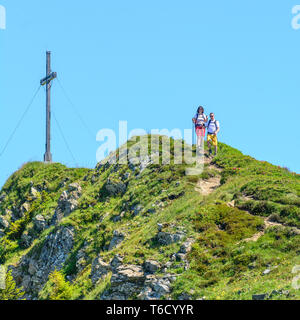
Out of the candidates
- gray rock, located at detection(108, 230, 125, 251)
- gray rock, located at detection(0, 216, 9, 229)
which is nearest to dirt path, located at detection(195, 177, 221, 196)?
gray rock, located at detection(108, 230, 125, 251)

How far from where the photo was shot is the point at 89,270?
37.4 meters

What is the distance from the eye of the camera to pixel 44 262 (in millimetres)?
43562

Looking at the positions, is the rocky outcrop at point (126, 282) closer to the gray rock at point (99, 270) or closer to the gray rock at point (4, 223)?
the gray rock at point (99, 270)

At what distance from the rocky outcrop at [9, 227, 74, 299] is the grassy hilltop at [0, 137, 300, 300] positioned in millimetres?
88

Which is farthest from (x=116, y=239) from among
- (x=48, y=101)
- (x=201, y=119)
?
(x=48, y=101)

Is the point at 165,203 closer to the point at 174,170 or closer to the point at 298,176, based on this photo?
the point at 174,170

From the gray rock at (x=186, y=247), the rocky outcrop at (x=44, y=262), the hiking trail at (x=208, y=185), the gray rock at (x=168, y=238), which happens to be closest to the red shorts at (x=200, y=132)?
the hiking trail at (x=208, y=185)

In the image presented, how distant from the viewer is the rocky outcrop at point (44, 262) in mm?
42562

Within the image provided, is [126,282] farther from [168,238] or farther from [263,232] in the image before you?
[263,232]

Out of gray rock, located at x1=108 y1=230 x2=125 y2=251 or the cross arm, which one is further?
the cross arm

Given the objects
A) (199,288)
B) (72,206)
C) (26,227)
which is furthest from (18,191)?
(199,288)

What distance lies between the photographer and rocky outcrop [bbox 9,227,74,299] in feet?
140

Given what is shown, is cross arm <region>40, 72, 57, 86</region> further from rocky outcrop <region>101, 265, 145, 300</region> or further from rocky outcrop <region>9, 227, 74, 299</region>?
rocky outcrop <region>101, 265, 145, 300</region>

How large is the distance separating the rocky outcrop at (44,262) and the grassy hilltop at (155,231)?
9 centimetres
